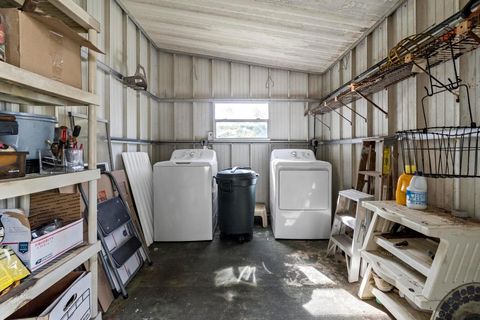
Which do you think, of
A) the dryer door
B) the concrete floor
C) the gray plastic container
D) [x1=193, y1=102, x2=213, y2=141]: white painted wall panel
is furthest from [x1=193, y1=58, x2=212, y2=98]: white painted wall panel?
the gray plastic container

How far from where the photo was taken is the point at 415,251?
160cm

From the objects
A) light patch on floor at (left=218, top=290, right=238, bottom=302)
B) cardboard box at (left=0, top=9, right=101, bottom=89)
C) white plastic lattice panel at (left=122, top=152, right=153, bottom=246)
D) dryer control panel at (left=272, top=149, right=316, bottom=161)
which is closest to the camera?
cardboard box at (left=0, top=9, right=101, bottom=89)

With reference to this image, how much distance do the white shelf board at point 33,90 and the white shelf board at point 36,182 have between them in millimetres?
422

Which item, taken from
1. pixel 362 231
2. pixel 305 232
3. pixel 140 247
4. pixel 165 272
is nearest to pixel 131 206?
pixel 140 247

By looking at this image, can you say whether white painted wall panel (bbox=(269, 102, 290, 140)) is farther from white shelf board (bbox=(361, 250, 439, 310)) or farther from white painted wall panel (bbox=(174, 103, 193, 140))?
white shelf board (bbox=(361, 250, 439, 310))

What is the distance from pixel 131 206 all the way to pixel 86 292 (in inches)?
58.8

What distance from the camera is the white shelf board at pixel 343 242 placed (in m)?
2.45

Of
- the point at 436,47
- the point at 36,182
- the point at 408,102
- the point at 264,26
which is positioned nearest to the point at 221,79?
the point at 264,26

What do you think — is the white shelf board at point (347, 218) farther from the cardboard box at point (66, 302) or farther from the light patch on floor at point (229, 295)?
the cardboard box at point (66, 302)

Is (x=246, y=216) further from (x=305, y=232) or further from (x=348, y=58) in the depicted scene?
(x=348, y=58)

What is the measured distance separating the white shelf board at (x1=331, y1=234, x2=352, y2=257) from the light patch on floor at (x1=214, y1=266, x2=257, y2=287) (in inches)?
36.4

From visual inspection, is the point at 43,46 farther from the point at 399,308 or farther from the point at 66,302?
the point at 399,308

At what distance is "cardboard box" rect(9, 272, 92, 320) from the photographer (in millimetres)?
1256

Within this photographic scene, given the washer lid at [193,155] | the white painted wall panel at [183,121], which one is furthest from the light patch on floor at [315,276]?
the white painted wall panel at [183,121]
